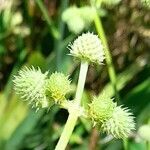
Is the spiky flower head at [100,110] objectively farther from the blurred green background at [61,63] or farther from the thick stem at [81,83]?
the blurred green background at [61,63]

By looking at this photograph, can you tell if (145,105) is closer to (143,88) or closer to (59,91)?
(143,88)

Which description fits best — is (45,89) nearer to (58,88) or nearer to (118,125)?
(58,88)

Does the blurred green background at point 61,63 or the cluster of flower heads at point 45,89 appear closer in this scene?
the cluster of flower heads at point 45,89

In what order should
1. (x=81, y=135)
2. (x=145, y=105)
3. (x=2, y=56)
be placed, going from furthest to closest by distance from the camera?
(x=2, y=56) < (x=81, y=135) < (x=145, y=105)

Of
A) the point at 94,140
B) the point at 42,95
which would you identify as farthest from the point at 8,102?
the point at 42,95

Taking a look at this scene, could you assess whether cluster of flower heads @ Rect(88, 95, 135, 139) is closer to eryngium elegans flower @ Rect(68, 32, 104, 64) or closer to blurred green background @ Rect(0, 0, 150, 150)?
eryngium elegans flower @ Rect(68, 32, 104, 64)

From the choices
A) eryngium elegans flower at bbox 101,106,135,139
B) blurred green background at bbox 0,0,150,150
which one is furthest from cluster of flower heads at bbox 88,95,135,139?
blurred green background at bbox 0,0,150,150

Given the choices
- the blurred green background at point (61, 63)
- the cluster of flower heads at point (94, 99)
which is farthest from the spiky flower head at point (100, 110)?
the blurred green background at point (61, 63)
